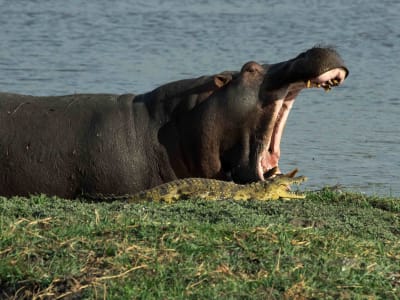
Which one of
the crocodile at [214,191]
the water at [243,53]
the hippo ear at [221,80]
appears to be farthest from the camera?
the water at [243,53]

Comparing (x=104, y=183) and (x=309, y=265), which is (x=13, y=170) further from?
(x=309, y=265)

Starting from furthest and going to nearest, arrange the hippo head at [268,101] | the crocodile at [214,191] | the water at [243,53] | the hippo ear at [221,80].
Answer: the water at [243,53]
the hippo ear at [221,80]
the hippo head at [268,101]
the crocodile at [214,191]

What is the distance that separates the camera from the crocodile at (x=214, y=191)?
7.00 meters

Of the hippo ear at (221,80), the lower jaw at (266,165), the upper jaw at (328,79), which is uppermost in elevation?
the upper jaw at (328,79)

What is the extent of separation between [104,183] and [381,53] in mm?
8097

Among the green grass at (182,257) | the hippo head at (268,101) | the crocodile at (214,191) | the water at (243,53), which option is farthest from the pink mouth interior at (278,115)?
the water at (243,53)

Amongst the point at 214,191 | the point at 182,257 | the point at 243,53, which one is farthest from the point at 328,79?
the point at 243,53

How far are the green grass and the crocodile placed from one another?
0.69 m

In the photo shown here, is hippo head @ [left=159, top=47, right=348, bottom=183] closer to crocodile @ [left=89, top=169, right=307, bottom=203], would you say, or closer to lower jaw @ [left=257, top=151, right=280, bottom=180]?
lower jaw @ [left=257, top=151, right=280, bottom=180]

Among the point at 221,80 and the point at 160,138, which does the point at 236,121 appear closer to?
the point at 221,80

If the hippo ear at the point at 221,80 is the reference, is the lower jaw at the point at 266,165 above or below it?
below

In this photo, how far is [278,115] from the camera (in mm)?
7734

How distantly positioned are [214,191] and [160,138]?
877 mm

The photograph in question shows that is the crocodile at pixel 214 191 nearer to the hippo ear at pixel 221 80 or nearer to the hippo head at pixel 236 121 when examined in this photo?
the hippo head at pixel 236 121
